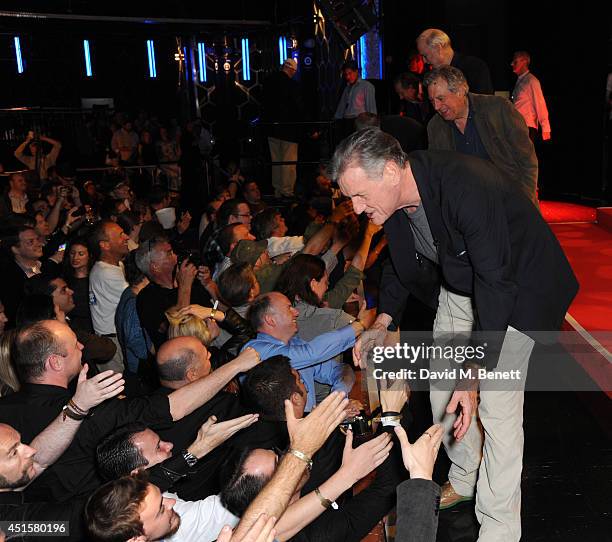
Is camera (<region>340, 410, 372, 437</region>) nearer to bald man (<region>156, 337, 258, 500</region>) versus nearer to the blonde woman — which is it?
bald man (<region>156, 337, 258, 500</region>)

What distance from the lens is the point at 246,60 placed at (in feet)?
51.9

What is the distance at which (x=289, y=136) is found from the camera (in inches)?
405

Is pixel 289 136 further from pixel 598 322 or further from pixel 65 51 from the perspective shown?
pixel 65 51

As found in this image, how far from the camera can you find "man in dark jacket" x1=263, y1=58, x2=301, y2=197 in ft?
31.9

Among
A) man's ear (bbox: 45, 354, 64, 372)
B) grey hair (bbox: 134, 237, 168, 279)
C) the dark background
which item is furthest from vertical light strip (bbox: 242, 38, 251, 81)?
man's ear (bbox: 45, 354, 64, 372)

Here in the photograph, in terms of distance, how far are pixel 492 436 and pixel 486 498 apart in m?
0.24

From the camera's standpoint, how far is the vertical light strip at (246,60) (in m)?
15.8

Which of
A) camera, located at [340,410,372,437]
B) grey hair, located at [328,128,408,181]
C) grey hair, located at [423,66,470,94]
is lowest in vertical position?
camera, located at [340,410,372,437]

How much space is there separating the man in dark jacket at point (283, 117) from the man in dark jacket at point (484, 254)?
22.9 ft

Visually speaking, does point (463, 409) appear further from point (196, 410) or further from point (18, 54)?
point (18, 54)

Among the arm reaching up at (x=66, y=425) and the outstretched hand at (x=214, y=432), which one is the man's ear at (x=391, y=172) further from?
the arm reaching up at (x=66, y=425)

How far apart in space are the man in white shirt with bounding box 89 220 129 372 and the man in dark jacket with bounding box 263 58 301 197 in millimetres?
4734

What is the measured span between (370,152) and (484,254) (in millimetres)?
480

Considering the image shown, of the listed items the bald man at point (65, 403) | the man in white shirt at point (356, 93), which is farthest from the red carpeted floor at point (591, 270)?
the man in white shirt at point (356, 93)
